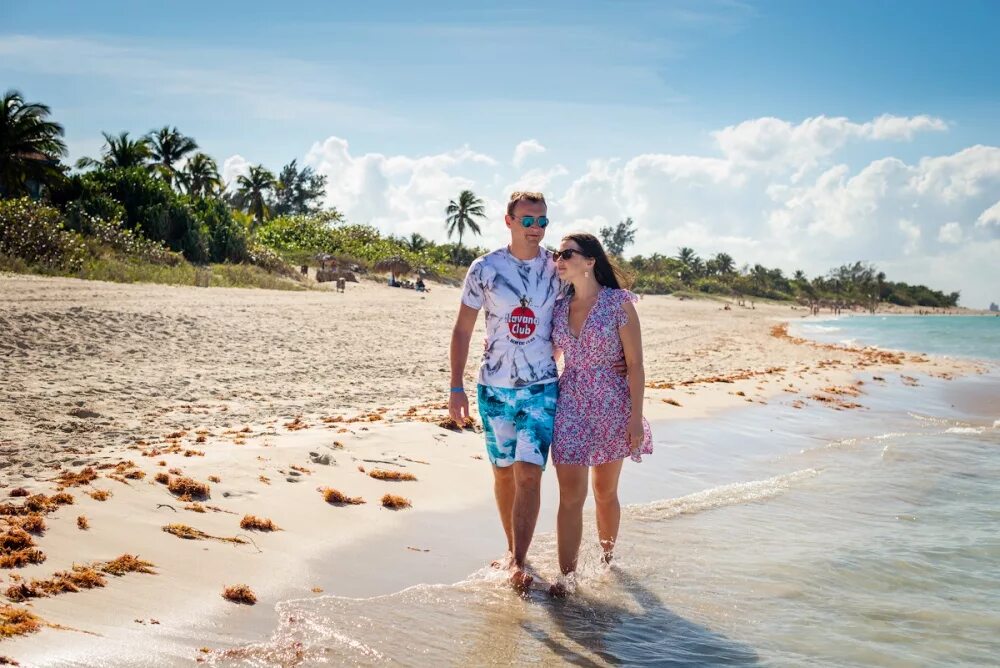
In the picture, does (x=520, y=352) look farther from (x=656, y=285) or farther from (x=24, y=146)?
(x=656, y=285)

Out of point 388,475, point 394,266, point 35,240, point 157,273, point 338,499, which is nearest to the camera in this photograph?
point 338,499

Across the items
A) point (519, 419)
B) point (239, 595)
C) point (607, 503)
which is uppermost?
point (519, 419)

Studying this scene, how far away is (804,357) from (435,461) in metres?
21.0

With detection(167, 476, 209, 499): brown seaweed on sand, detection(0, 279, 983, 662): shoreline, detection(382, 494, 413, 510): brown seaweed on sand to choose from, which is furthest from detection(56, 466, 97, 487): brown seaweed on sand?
detection(382, 494, 413, 510): brown seaweed on sand

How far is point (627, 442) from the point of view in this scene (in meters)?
4.51

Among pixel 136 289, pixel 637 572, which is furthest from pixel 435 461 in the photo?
pixel 136 289

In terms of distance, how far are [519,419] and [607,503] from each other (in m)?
0.92

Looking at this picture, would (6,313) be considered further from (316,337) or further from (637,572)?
(637,572)

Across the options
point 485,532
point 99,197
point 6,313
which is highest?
point 99,197

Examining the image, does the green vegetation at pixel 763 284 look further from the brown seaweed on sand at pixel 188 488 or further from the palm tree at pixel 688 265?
the brown seaweed on sand at pixel 188 488

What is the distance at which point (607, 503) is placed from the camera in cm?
485

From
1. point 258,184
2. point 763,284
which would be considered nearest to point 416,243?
point 258,184

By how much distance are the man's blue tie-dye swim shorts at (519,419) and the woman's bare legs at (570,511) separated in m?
0.19

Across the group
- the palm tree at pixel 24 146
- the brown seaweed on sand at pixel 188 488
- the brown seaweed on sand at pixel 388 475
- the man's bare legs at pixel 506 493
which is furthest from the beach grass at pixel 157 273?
the man's bare legs at pixel 506 493
